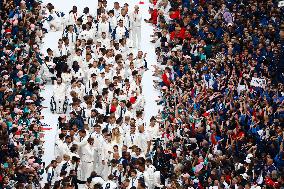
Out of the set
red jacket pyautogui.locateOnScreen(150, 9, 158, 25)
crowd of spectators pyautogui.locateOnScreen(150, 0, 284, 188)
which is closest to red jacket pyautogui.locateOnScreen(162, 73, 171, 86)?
crowd of spectators pyautogui.locateOnScreen(150, 0, 284, 188)

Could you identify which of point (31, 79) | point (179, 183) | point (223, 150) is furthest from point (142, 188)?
point (31, 79)

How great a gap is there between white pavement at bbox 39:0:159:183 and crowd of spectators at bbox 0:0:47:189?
1.53 feet

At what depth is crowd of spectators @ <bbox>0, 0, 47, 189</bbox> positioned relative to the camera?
89.0 ft

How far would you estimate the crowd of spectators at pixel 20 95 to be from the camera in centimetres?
2712

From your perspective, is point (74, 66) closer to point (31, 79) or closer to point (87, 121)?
point (31, 79)

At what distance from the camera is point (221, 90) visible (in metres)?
32.6

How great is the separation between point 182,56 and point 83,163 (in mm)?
8238

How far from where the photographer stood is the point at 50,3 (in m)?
39.2

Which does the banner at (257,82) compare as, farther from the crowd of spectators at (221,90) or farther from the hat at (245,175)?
the hat at (245,175)

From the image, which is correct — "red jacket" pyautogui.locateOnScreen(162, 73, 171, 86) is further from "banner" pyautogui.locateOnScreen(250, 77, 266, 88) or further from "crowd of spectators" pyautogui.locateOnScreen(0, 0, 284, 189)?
"banner" pyautogui.locateOnScreen(250, 77, 266, 88)

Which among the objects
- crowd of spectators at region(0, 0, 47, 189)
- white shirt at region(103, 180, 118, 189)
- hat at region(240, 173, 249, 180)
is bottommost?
white shirt at region(103, 180, 118, 189)

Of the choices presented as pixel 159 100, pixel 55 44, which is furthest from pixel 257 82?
pixel 55 44

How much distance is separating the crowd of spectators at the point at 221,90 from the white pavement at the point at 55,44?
0.44 m

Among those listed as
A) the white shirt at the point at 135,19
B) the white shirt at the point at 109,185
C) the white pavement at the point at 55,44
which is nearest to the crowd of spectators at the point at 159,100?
the white shirt at the point at 109,185
